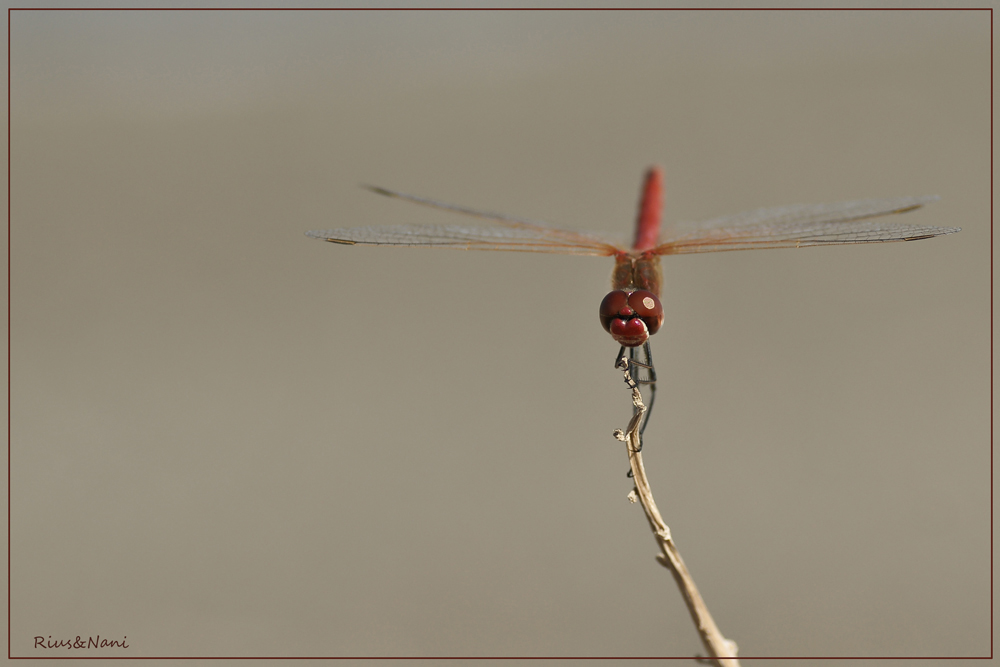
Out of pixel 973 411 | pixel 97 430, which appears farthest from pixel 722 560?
pixel 97 430

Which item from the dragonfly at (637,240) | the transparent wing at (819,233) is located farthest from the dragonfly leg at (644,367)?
the transparent wing at (819,233)

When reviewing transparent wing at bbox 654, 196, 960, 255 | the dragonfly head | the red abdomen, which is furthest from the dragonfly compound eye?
the red abdomen

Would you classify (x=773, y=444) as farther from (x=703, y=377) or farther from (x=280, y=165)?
(x=280, y=165)

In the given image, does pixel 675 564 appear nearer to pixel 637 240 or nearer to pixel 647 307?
pixel 647 307

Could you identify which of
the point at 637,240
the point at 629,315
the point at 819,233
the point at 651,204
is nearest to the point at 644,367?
the point at 629,315

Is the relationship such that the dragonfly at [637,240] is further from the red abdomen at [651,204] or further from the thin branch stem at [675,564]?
the thin branch stem at [675,564]
